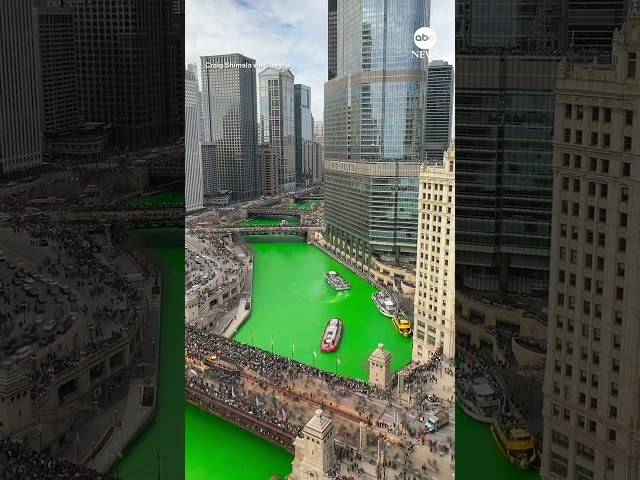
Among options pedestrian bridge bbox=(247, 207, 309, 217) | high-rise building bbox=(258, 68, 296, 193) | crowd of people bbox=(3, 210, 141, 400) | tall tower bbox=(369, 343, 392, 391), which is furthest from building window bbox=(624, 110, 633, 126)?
crowd of people bbox=(3, 210, 141, 400)

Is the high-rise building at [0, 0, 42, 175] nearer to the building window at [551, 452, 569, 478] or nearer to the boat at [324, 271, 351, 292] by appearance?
the boat at [324, 271, 351, 292]

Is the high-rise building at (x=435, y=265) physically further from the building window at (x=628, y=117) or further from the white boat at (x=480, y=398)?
the building window at (x=628, y=117)

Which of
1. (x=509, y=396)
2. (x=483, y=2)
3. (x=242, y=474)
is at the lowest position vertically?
(x=242, y=474)

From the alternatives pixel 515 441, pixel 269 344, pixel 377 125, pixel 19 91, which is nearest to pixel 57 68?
pixel 19 91

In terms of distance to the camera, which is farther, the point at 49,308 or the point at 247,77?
the point at 247,77

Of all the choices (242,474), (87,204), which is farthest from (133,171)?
(242,474)

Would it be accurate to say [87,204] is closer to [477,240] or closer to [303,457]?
[303,457]

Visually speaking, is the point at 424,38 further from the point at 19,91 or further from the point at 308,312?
the point at 19,91
